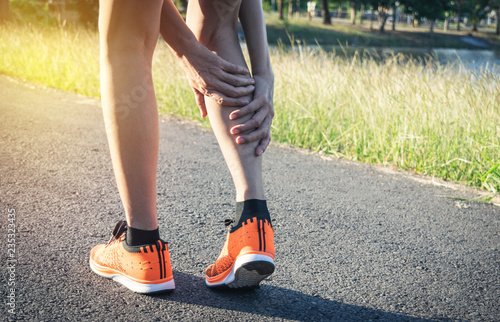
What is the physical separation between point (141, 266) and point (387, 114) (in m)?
3.12

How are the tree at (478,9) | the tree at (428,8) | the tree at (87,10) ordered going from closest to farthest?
1. the tree at (87,10)
2. the tree at (428,8)
3. the tree at (478,9)

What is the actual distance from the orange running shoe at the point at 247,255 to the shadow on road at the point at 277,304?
0.05 metres

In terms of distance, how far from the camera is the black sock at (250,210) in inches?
59.7

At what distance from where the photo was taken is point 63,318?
139 cm

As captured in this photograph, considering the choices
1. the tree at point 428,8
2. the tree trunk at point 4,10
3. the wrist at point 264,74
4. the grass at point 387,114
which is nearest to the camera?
the wrist at point 264,74

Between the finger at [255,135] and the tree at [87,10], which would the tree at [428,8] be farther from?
the finger at [255,135]

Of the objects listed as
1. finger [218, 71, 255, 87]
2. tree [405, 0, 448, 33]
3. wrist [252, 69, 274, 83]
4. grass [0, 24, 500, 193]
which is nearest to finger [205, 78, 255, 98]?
finger [218, 71, 255, 87]

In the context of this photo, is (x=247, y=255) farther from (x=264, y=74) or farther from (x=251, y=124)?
(x=264, y=74)

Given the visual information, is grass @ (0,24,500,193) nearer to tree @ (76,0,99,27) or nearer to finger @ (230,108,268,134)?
finger @ (230,108,268,134)

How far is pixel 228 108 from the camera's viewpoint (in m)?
1.55

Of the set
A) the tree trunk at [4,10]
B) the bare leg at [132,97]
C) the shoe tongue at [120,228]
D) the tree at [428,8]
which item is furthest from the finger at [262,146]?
the tree at [428,8]

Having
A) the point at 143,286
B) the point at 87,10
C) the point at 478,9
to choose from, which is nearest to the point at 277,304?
the point at 143,286

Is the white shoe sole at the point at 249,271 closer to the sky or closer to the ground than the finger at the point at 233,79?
closer to the ground

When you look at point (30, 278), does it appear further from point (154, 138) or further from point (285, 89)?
point (285, 89)
